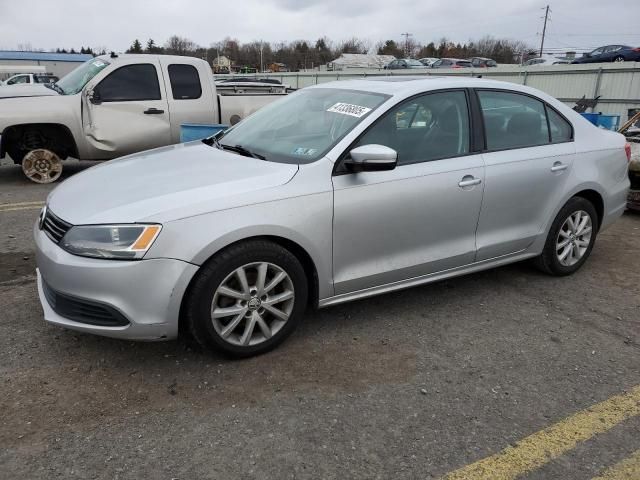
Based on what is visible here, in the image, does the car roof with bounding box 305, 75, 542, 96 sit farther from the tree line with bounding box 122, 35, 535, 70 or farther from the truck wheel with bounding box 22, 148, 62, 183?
the tree line with bounding box 122, 35, 535, 70

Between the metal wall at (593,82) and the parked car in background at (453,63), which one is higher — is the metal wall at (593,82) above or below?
below

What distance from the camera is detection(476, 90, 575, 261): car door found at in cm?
385

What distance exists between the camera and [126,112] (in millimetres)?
7621

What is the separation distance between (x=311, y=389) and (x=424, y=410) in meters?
0.60

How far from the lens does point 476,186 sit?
3.70m

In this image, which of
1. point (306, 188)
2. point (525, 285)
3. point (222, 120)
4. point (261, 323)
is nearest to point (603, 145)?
point (525, 285)

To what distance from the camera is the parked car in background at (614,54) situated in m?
28.3

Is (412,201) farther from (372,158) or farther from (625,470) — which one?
(625,470)

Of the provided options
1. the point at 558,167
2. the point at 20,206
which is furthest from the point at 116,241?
the point at 20,206

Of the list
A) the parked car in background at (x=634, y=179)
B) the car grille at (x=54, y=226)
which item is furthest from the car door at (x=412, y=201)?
the parked car in background at (x=634, y=179)

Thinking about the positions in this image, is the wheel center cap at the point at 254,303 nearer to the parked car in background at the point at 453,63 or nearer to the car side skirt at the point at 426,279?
the car side skirt at the point at 426,279

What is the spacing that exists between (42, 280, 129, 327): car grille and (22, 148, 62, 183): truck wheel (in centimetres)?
558

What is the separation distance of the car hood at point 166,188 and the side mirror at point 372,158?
36cm

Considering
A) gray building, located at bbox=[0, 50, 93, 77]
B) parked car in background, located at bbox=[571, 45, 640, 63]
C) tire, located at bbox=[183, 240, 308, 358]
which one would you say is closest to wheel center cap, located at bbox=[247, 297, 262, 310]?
tire, located at bbox=[183, 240, 308, 358]
